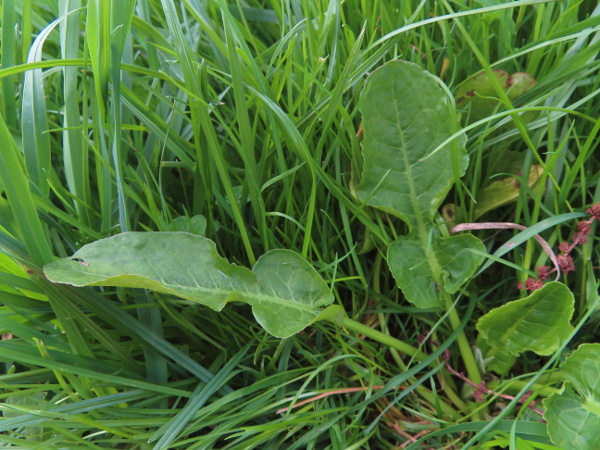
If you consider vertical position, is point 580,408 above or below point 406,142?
below

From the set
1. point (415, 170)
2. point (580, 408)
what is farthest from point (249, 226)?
point (580, 408)

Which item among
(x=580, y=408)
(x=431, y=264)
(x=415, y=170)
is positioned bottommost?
(x=580, y=408)

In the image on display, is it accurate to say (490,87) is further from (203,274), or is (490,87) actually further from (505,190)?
(203,274)

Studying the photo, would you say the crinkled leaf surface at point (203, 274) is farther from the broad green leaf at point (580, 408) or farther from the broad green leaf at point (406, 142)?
the broad green leaf at point (580, 408)

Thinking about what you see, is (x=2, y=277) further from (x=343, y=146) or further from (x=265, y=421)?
(x=343, y=146)

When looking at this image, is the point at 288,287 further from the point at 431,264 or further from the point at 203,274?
the point at 431,264

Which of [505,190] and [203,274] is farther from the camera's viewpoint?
[505,190]
